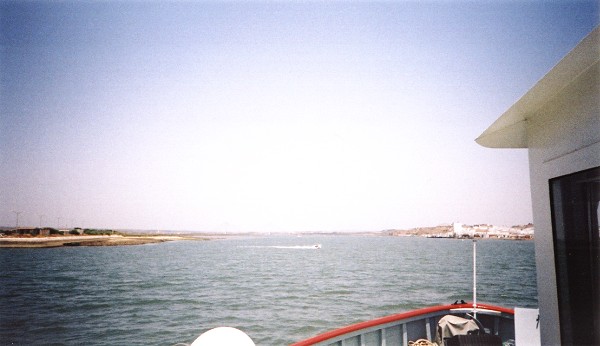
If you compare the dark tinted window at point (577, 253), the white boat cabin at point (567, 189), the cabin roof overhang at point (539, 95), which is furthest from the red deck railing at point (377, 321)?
the cabin roof overhang at point (539, 95)

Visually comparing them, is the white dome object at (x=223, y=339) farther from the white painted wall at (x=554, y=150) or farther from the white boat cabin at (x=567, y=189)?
the white painted wall at (x=554, y=150)

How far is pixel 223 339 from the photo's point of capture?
1311 mm

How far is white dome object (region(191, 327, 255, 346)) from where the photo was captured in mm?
1300

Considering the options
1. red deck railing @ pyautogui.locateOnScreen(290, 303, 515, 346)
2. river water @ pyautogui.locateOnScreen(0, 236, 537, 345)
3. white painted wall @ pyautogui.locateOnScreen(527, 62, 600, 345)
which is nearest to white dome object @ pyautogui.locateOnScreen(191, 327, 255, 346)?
white painted wall @ pyautogui.locateOnScreen(527, 62, 600, 345)

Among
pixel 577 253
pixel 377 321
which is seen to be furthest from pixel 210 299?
pixel 577 253

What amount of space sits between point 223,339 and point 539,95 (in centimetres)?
252

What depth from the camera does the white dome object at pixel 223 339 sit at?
4.26ft

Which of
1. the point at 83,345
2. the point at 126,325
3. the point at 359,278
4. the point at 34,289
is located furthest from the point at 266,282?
the point at 34,289

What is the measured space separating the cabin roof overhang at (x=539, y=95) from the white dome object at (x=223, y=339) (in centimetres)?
186

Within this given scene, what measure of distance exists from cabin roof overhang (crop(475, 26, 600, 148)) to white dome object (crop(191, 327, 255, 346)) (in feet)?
6.11

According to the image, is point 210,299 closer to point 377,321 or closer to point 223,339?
point 377,321

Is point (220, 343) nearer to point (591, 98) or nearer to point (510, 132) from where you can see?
point (591, 98)

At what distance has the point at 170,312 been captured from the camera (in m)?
28.2

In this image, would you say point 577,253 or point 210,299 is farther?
point 210,299
